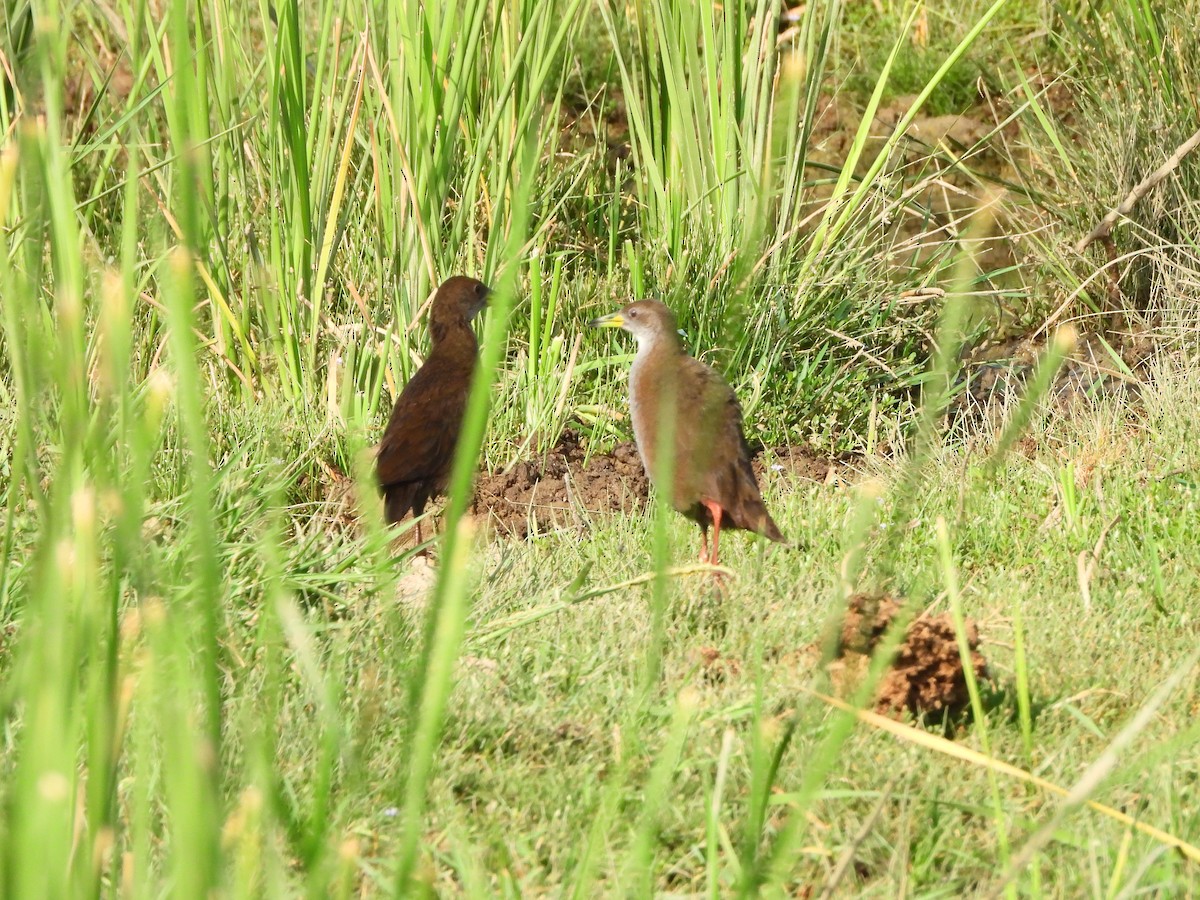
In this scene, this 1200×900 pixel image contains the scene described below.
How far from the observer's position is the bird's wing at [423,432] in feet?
13.9

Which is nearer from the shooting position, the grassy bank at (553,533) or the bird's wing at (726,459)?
the grassy bank at (553,533)

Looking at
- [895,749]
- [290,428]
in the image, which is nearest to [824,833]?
[895,749]

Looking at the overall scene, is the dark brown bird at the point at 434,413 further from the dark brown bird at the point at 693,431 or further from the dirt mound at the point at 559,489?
the dark brown bird at the point at 693,431

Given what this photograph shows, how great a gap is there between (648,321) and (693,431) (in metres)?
0.74

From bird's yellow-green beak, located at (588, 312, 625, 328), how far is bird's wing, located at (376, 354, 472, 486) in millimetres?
673

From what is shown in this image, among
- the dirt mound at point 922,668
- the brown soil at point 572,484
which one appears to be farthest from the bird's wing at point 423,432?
the dirt mound at point 922,668

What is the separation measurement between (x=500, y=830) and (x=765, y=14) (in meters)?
3.74

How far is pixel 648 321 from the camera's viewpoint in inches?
184

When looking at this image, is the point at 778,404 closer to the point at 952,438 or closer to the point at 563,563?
the point at 952,438

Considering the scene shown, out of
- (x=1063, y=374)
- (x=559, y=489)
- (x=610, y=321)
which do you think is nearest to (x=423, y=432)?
(x=559, y=489)

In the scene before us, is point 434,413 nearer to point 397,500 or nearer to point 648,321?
point 397,500

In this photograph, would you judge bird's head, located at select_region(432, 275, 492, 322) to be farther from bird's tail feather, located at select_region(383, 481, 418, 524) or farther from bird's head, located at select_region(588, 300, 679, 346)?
bird's tail feather, located at select_region(383, 481, 418, 524)

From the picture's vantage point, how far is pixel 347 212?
4.96 metres

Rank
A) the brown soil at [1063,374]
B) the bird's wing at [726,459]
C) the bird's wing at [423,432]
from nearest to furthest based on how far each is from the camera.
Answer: the bird's wing at [726,459] < the bird's wing at [423,432] < the brown soil at [1063,374]
